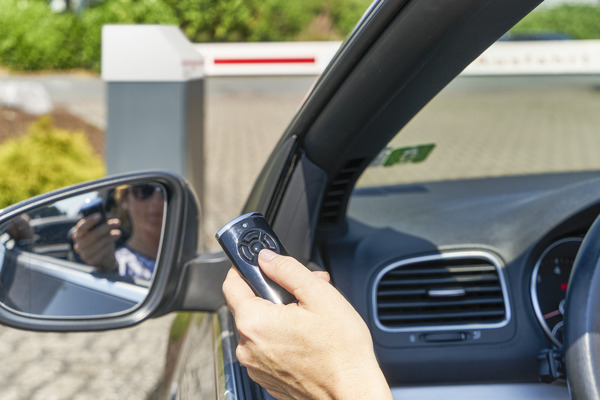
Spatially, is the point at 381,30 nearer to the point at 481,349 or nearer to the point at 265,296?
the point at 265,296

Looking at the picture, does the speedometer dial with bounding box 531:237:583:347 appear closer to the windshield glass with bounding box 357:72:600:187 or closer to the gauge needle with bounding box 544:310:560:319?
the gauge needle with bounding box 544:310:560:319

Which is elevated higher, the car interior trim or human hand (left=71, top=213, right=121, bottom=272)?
human hand (left=71, top=213, right=121, bottom=272)

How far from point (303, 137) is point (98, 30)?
1488 cm

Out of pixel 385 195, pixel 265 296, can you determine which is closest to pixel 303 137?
pixel 265 296

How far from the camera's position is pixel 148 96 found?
382cm

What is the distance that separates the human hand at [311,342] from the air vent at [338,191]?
55 centimetres

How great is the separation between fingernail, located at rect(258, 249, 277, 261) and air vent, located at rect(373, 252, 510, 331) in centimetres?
55

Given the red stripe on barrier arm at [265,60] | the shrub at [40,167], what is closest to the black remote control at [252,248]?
the red stripe on barrier arm at [265,60]

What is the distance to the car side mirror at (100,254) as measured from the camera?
149 centimetres

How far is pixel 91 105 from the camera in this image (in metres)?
12.8

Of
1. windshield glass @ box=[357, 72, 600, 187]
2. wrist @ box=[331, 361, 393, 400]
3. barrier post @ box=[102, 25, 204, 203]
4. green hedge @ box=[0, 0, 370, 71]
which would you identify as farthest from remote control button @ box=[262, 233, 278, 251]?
green hedge @ box=[0, 0, 370, 71]

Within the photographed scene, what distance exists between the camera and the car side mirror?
4.90ft

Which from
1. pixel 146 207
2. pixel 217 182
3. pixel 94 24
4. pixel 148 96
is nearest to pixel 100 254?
pixel 146 207

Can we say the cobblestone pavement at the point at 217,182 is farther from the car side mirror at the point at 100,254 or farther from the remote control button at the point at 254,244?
the remote control button at the point at 254,244
